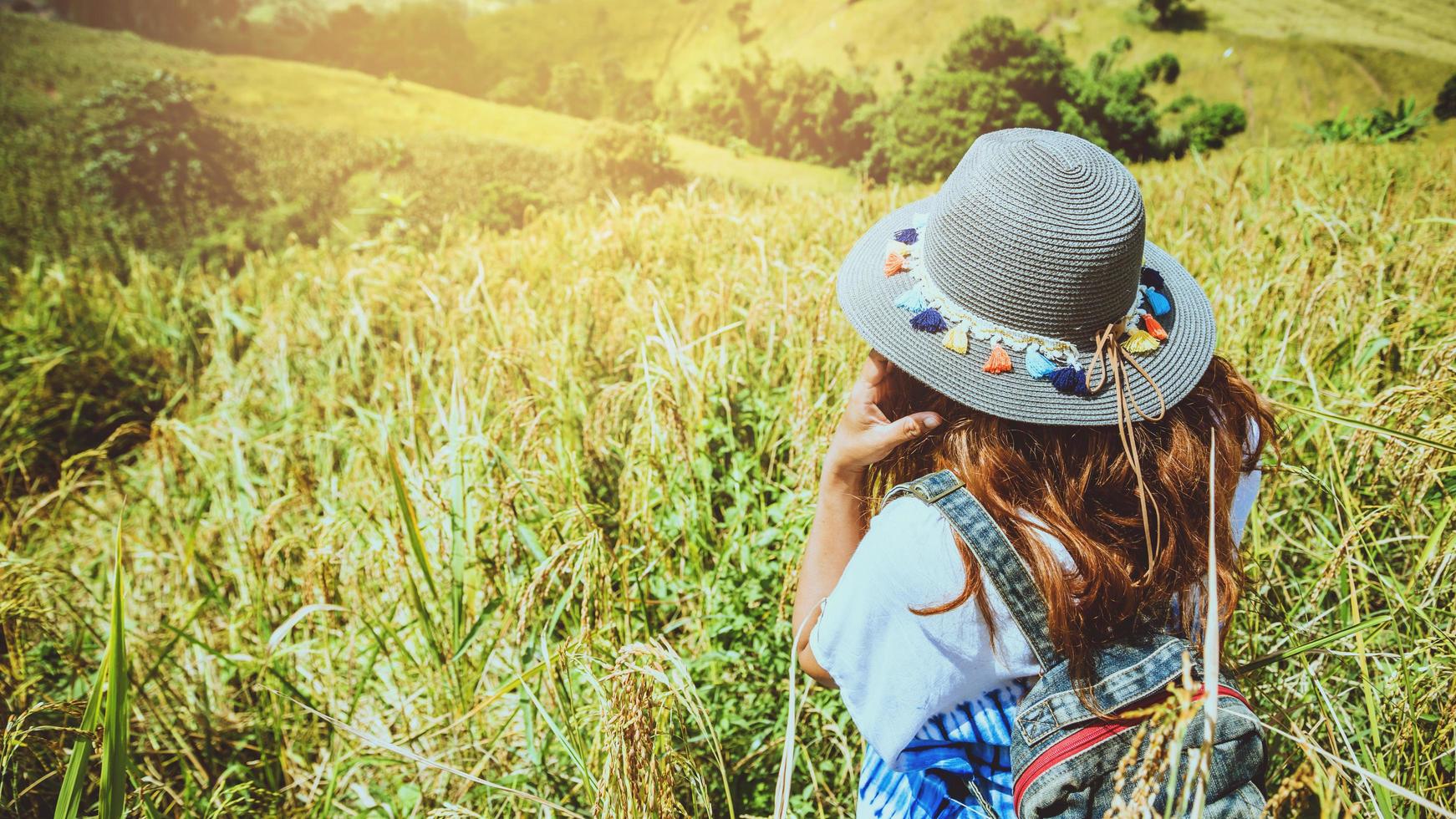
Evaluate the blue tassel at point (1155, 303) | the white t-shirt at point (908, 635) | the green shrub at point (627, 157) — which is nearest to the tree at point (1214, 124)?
the green shrub at point (627, 157)

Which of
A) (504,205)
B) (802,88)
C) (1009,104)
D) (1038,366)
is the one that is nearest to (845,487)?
(1038,366)

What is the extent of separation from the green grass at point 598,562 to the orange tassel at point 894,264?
28.7 inches

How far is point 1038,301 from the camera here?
85 centimetres

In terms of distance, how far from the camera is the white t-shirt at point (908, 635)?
81 centimetres

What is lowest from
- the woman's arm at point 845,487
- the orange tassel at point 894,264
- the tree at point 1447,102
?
the woman's arm at point 845,487

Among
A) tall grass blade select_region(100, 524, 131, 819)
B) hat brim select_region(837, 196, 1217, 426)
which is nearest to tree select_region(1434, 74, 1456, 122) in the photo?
hat brim select_region(837, 196, 1217, 426)

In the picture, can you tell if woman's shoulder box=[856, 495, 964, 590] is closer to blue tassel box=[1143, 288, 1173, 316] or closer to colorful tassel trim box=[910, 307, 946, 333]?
colorful tassel trim box=[910, 307, 946, 333]

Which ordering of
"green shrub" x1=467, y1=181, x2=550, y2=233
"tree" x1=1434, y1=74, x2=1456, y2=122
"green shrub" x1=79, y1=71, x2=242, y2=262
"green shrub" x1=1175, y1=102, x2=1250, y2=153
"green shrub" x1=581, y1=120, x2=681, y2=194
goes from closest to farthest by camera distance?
"tree" x1=1434, y1=74, x2=1456, y2=122
"green shrub" x1=1175, y1=102, x2=1250, y2=153
"green shrub" x1=79, y1=71, x2=242, y2=262
"green shrub" x1=467, y1=181, x2=550, y2=233
"green shrub" x1=581, y1=120, x2=681, y2=194

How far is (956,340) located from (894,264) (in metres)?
0.20

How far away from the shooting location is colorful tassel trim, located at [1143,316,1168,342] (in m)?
0.92

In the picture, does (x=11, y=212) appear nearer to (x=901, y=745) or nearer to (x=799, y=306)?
(x=799, y=306)

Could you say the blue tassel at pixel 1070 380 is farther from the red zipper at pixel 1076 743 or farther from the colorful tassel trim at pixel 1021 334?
the red zipper at pixel 1076 743

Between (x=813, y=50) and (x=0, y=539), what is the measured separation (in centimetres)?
636

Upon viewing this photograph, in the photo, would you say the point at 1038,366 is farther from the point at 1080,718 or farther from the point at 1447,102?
the point at 1447,102
